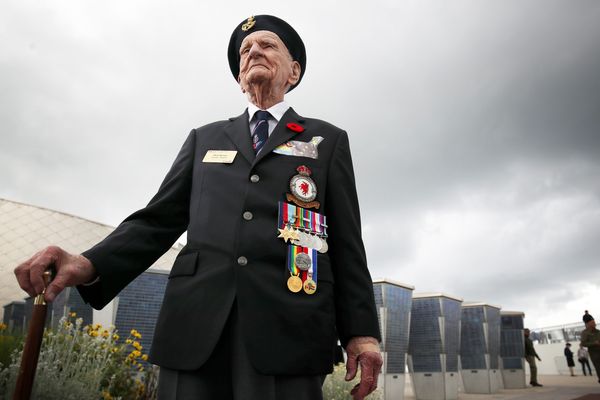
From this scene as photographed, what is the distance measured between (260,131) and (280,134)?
0.11 metres

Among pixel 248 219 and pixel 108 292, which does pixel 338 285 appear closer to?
pixel 248 219

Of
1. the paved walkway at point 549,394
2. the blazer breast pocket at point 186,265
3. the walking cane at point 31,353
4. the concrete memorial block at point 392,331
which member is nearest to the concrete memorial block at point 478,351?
the paved walkway at point 549,394

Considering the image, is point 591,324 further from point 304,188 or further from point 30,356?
point 30,356

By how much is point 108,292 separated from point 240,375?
514 millimetres

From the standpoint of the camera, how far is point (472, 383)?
41.6 ft

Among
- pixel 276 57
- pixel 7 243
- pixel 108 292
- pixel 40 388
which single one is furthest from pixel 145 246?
pixel 7 243

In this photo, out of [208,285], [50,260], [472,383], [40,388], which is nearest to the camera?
[50,260]

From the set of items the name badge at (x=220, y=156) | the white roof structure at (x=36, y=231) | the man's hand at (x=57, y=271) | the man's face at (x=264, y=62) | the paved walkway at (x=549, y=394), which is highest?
the white roof structure at (x=36, y=231)

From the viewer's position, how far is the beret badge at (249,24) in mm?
2260

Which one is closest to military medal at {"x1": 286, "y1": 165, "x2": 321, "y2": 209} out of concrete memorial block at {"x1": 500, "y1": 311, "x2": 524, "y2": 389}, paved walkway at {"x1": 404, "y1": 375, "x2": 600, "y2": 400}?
paved walkway at {"x1": 404, "y1": 375, "x2": 600, "y2": 400}

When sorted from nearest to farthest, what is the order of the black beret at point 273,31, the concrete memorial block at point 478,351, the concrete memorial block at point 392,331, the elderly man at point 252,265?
1. the elderly man at point 252,265
2. the black beret at point 273,31
3. the concrete memorial block at point 392,331
4. the concrete memorial block at point 478,351

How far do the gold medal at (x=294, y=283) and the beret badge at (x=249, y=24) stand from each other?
1.33 m

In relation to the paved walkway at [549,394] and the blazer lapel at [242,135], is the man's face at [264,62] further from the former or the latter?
the paved walkway at [549,394]

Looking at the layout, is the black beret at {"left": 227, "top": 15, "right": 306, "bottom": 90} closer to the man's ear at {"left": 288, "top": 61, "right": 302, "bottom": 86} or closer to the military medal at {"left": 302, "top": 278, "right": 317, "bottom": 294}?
the man's ear at {"left": 288, "top": 61, "right": 302, "bottom": 86}
